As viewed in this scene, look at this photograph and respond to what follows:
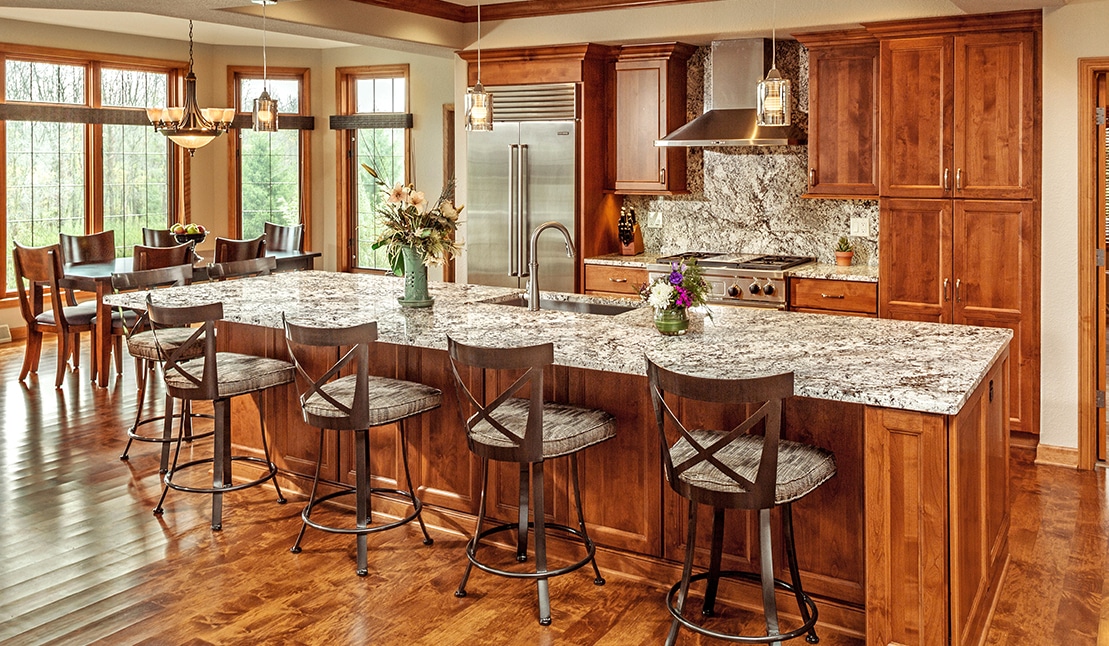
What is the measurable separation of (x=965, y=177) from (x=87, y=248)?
21.4 ft

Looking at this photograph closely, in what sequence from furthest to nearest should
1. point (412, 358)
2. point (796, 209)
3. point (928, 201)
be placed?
point (796, 209) → point (928, 201) → point (412, 358)

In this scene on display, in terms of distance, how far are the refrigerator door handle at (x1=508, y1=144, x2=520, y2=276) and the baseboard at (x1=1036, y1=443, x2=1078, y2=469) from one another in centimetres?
343

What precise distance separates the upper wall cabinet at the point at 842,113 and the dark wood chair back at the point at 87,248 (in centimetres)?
559

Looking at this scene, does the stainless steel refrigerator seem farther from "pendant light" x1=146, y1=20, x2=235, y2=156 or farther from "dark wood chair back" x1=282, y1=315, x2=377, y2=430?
"dark wood chair back" x1=282, y1=315, x2=377, y2=430

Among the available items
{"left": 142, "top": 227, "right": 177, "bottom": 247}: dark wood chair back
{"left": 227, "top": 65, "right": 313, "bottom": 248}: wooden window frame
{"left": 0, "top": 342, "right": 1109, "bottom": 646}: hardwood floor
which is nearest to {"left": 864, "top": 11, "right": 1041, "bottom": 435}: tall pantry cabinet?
{"left": 0, "top": 342, "right": 1109, "bottom": 646}: hardwood floor

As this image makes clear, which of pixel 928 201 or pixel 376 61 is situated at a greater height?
pixel 376 61

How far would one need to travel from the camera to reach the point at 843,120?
595 centimetres

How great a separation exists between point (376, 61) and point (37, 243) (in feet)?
11.8

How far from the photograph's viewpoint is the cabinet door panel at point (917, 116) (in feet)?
17.9

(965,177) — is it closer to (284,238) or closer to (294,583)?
(294,583)

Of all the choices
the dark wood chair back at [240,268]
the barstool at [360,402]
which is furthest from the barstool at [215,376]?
the dark wood chair back at [240,268]

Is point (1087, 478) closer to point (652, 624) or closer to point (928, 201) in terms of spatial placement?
point (928, 201)

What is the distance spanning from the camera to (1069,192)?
5.13 metres

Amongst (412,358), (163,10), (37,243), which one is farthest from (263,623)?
(37,243)
